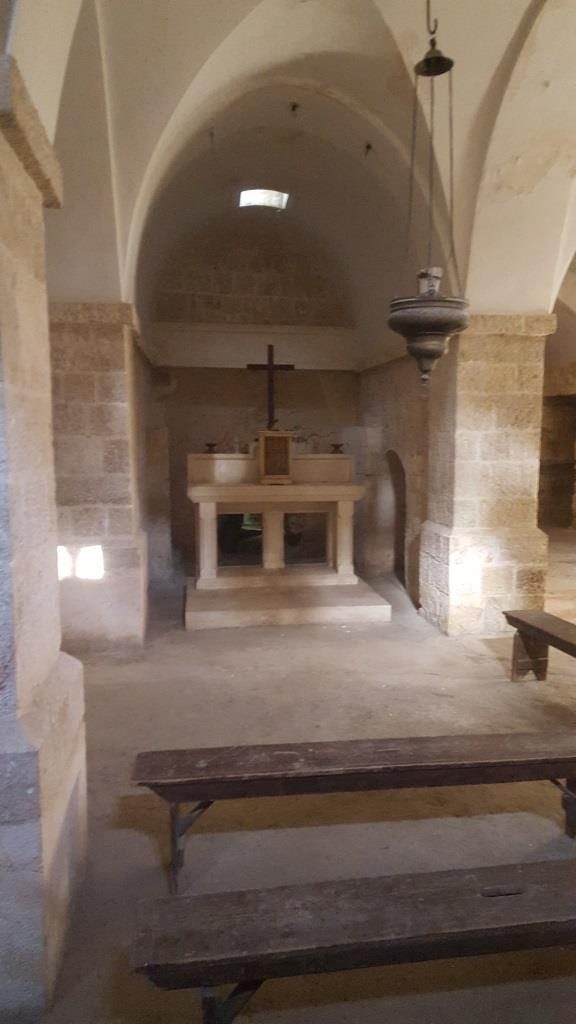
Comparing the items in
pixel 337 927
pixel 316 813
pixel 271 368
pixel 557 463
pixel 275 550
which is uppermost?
pixel 271 368

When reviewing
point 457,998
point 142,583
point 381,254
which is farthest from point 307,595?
point 457,998

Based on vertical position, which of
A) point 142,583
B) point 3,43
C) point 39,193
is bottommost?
point 142,583

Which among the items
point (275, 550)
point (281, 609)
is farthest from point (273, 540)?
point (281, 609)

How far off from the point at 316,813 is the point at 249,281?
7.47m

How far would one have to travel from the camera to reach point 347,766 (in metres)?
2.56

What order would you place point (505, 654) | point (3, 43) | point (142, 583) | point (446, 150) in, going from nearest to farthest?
point (3, 43) < point (446, 150) < point (505, 654) < point (142, 583)

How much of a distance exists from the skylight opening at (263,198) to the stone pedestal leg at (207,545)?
144 inches

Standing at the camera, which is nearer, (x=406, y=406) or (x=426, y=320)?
(x=426, y=320)

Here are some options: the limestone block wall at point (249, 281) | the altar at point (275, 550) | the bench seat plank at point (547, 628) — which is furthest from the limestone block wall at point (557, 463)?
the bench seat plank at point (547, 628)

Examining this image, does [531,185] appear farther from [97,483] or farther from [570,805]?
[570,805]

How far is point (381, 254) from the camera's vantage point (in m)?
7.30

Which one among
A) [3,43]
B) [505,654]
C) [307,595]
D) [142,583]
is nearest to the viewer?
[3,43]

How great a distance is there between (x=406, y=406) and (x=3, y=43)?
5923 mm

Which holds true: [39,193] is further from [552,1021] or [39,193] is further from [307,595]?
A: [307,595]
